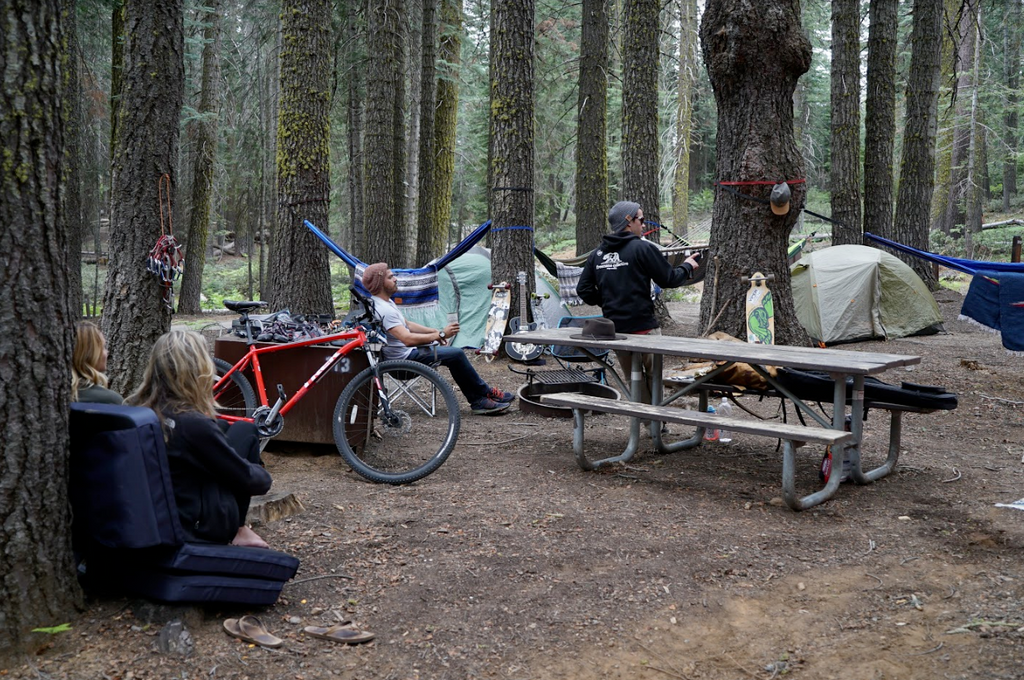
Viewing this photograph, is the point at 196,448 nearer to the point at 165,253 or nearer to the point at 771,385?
the point at 165,253

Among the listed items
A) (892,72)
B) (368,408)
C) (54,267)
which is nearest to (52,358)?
(54,267)

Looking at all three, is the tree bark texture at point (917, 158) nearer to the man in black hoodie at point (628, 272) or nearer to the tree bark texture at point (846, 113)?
the tree bark texture at point (846, 113)

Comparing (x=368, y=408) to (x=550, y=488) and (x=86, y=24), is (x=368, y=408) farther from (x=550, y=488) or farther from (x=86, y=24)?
(x=86, y=24)

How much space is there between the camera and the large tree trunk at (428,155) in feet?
42.2

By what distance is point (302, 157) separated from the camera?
752 centimetres

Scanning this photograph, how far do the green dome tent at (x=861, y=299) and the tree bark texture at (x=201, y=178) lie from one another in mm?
10284

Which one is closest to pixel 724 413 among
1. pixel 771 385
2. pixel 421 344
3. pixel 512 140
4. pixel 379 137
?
pixel 771 385

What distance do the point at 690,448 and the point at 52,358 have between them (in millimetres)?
3855

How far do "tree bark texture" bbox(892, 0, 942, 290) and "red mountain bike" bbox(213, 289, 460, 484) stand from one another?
9.02 meters

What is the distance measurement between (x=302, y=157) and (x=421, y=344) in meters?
2.95

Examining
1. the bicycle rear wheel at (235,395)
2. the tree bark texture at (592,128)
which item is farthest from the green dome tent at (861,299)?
the bicycle rear wheel at (235,395)

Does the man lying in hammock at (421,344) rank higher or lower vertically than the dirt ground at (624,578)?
higher

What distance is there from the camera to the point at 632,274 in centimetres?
590

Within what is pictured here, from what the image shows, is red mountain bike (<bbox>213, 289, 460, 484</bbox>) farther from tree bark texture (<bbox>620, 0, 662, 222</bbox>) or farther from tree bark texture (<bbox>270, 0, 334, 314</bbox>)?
tree bark texture (<bbox>620, 0, 662, 222</bbox>)
